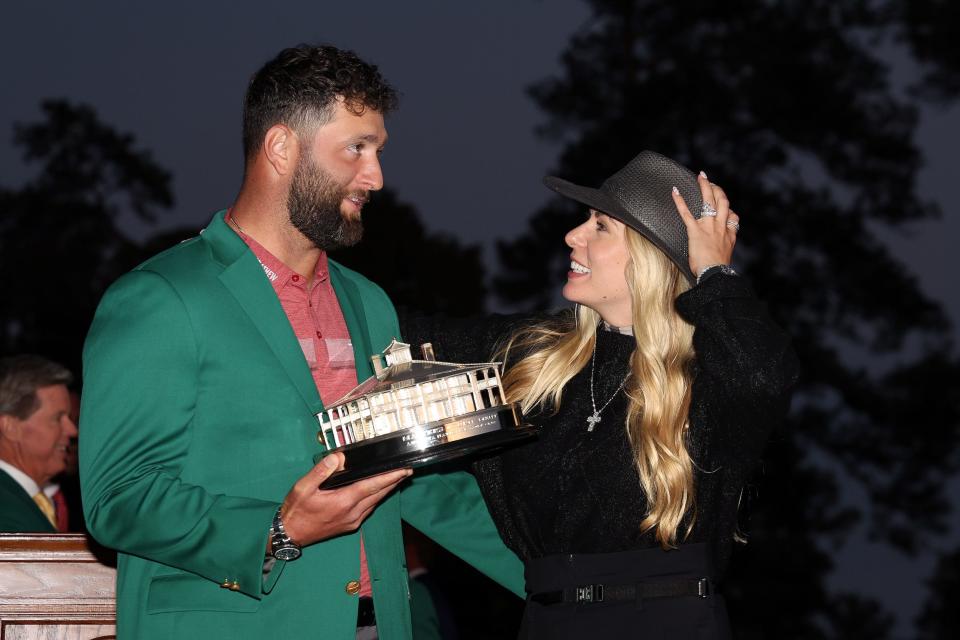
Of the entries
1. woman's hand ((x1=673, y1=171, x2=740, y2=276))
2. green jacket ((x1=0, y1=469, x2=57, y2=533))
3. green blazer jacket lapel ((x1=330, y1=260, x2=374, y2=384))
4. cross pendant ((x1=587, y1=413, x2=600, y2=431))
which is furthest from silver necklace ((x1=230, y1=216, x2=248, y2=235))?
green jacket ((x1=0, y1=469, x2=57, y2=533))

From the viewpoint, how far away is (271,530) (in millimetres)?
3105

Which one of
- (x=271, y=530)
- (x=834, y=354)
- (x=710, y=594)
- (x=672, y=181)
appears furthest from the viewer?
(x=834, y=354)

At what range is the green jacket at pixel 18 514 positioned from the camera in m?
5.34

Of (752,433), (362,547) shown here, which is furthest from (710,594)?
(362,547)

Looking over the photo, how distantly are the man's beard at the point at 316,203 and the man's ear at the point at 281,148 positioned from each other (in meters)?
0.04

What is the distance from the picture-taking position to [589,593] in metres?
3.66

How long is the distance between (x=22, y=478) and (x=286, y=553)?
161 inches

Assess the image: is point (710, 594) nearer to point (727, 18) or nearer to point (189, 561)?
point (189, 561)

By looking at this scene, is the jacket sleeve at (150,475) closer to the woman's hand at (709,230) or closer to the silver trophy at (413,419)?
the silver trophy at (413,419)

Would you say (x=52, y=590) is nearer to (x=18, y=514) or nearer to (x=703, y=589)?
(x=18, y=514)

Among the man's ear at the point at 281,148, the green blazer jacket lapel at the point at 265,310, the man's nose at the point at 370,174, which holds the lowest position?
the green blazer jacket lapel at the point at 265,310

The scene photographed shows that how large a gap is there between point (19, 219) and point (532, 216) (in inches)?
394

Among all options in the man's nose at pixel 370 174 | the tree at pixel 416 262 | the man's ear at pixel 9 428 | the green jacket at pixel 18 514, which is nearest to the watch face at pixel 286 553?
the man's nose at pixel 370 174

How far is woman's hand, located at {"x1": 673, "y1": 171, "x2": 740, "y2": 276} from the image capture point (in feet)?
12.6
